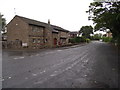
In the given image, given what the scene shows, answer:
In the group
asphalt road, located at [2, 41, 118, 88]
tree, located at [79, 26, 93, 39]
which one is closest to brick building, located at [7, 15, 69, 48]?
asphalt road, located at [2, 41, 118, 88]

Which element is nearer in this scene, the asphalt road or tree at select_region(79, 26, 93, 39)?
the asphalt road

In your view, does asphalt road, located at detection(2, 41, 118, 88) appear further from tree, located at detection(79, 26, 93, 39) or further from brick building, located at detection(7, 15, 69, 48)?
tree, located at detection(79, 26, 93, 39)

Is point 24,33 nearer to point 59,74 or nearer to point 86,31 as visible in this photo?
point 59,74

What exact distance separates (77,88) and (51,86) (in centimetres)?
112

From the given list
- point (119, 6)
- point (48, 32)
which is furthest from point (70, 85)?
point (48, 32)

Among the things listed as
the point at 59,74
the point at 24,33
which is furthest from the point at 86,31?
the point at 59,74

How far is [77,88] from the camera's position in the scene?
18.3 feet

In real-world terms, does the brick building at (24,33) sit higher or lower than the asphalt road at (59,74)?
higher

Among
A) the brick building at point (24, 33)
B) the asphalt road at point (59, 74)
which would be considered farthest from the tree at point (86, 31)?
the asphalt road at point (59, 74)

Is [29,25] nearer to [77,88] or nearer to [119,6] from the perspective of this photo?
[119,6]

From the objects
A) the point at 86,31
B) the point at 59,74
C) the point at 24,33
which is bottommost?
the point at 59,74

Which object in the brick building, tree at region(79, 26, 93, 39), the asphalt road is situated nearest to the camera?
the asphalt road

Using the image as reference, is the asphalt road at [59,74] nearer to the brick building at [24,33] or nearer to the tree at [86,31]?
the brick building at [24,33]

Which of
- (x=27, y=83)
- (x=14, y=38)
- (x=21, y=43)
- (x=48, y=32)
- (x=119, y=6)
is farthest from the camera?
(x=48, y=32)
